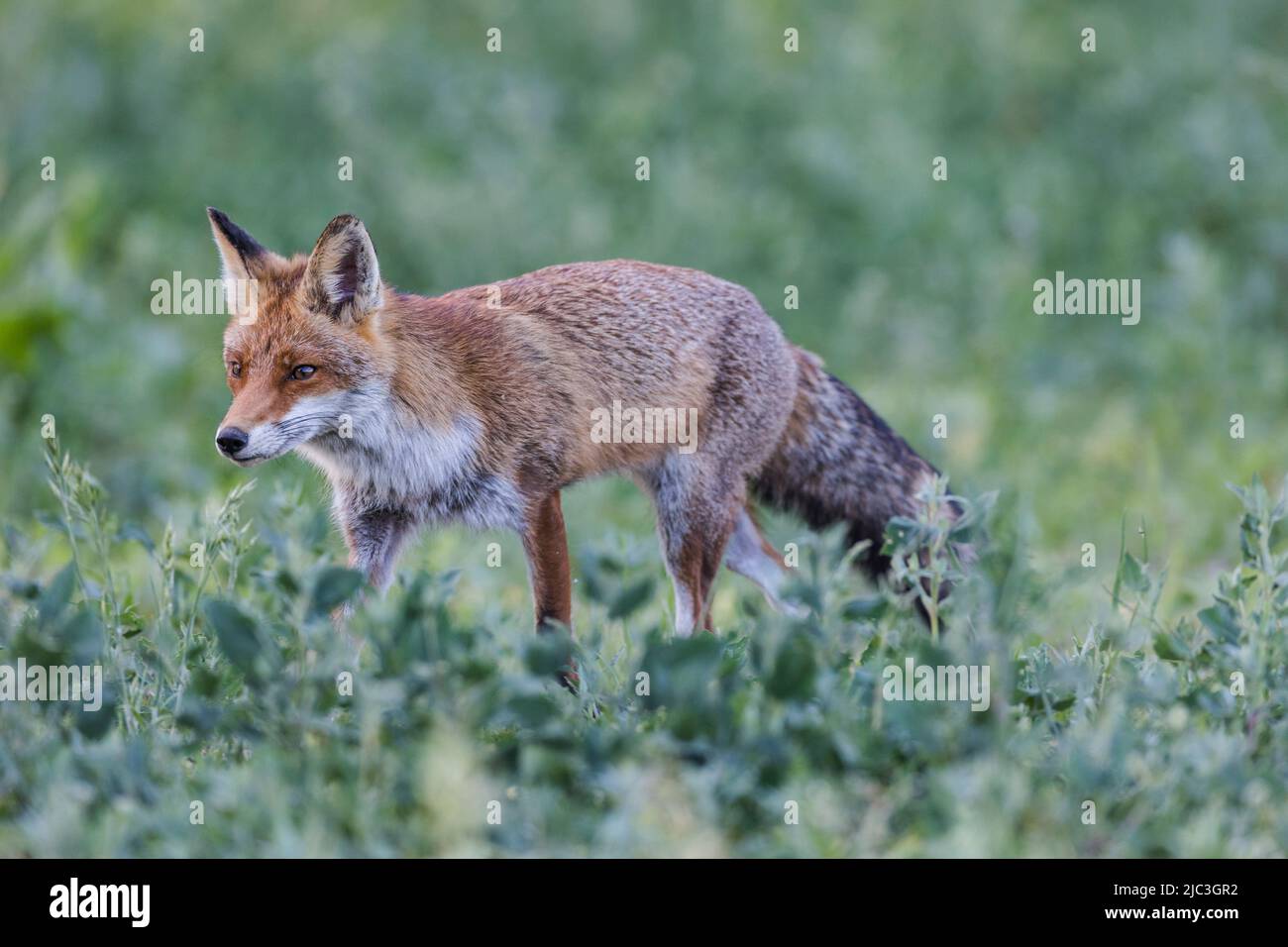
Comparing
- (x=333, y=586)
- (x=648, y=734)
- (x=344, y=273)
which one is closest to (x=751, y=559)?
(x=344, y=273)

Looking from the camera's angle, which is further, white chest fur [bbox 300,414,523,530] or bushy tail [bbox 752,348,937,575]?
bushy tail [bbox 752,348,937,575]

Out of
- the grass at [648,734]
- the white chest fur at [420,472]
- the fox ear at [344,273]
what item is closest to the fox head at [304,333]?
the fox ear at [344,273]

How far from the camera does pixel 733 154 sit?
12031 millimetres

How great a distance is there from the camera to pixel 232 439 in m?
4.77

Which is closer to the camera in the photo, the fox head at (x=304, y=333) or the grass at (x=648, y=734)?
the grass at (x=648, y=734)

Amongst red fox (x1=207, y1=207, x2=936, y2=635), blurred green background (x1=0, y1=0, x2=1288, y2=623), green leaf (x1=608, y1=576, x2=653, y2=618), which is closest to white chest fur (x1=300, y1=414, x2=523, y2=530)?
red fox (x1=207, y1=207, x2=936, y2=635)

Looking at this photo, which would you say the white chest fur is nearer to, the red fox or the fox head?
the red fox

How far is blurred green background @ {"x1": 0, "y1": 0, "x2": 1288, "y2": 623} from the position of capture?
9492mm

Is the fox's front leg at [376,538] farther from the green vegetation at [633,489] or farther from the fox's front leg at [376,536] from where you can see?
the green vegetation at [633,489]

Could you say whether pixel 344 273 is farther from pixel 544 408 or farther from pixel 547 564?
pixel 547 564

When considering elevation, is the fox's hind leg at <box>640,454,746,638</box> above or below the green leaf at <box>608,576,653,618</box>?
above

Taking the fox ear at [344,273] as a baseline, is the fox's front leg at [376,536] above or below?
below

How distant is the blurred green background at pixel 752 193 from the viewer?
9492mm

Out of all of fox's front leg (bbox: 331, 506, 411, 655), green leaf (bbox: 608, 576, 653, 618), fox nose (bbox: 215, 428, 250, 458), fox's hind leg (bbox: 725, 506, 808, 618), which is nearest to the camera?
green leaf (bbox: 608, 576, 653, 618)
